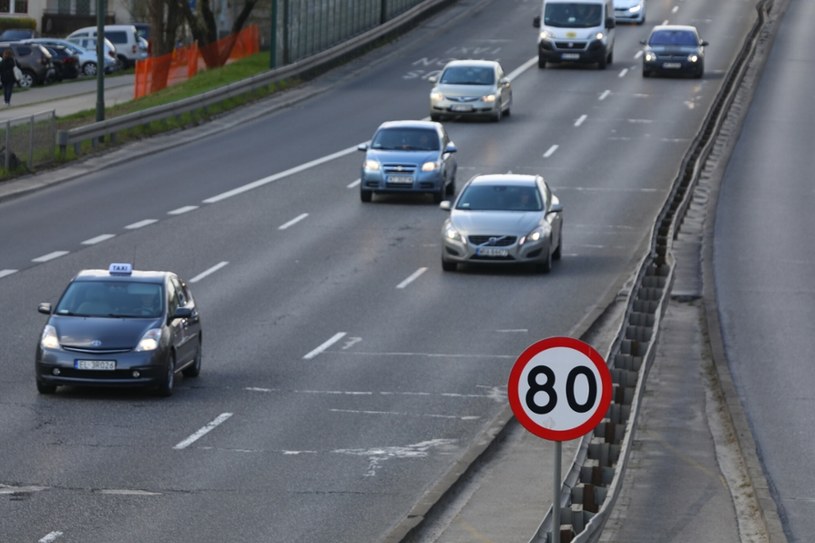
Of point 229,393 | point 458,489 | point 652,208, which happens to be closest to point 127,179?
point 652,208

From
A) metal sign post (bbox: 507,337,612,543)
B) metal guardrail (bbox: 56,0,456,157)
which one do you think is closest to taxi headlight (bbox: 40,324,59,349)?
metal sign post (bbox: 507,337,612,543)

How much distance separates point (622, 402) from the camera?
17062 millimetres

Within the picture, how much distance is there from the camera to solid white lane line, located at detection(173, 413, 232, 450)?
57.9 ft

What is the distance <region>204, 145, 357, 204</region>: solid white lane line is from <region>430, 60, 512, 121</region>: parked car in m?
4.93

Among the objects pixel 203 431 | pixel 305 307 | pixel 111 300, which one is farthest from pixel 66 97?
pixel 203 431

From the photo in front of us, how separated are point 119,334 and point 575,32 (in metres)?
41.6

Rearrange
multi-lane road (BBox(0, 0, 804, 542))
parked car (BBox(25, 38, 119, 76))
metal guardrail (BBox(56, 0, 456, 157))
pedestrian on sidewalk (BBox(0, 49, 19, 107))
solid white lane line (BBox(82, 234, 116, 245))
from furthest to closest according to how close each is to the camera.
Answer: parked car (BBox(25, 38, 119, 76)), pedestrian on sidewalk (BBox(0, 49, 19, 107)), metal guardrail (BBox(56, 0, 456, 157)), solid white lane line (BBox(82, 234, 116, 245)), multi-lane road (BBox(0, 0, 804, 542))

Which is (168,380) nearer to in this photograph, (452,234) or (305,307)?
(305,307)

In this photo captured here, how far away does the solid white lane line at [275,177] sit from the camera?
37094 millimetres

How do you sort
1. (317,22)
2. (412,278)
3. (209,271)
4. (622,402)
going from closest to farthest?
1. (622,402)
2. (209,271)
3. (412,278)
4. (317,22)

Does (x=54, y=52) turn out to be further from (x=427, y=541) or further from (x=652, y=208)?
(x=427, y=541)

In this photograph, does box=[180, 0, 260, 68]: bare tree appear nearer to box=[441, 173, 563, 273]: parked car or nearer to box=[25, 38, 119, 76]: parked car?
box=[25, 38, 119, 76]: parked car

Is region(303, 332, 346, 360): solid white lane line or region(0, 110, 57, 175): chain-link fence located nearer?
region(303, 332, 346, 360): solid white lane line

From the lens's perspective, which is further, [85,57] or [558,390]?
[85,57]
